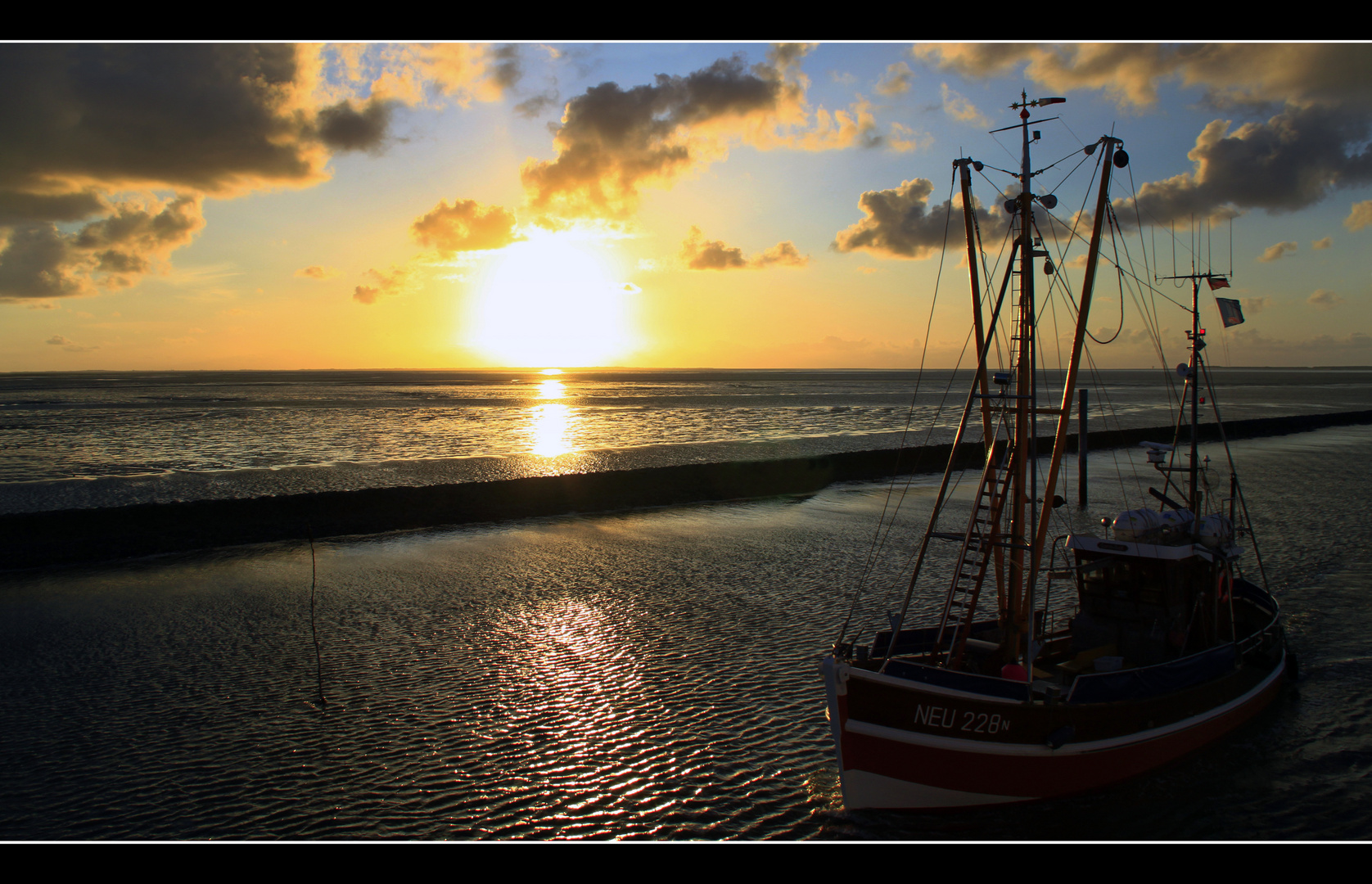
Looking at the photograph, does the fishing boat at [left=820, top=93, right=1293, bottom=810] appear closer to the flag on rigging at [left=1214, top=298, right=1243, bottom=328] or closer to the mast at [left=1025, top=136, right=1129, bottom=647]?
the mast at [left=1025, top=136, right=1129, bottom=647]

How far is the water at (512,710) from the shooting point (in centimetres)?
1107

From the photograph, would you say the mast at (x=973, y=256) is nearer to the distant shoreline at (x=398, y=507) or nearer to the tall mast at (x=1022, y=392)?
the tall mast at (x=1022, y=392)

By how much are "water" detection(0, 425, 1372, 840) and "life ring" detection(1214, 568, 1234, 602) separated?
218 centimetres

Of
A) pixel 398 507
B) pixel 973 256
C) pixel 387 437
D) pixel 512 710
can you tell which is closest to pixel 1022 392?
pixel 973 256

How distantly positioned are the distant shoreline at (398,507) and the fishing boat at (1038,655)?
1524 cm

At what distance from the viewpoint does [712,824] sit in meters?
11.0

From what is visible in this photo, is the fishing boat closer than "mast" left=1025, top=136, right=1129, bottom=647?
Yes

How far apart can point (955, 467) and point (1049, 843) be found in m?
40.7

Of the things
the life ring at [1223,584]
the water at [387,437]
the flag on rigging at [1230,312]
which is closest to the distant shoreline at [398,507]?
the water at [387,437]

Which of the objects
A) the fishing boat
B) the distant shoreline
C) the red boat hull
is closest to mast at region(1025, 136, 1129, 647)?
the fishing boat

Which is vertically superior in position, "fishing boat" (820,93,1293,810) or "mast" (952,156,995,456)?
"mast" (952,156,995,456)

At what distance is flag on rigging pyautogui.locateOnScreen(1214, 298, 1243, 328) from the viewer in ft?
63.3

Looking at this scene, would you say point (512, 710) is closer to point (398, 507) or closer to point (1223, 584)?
point (1223, 584)
